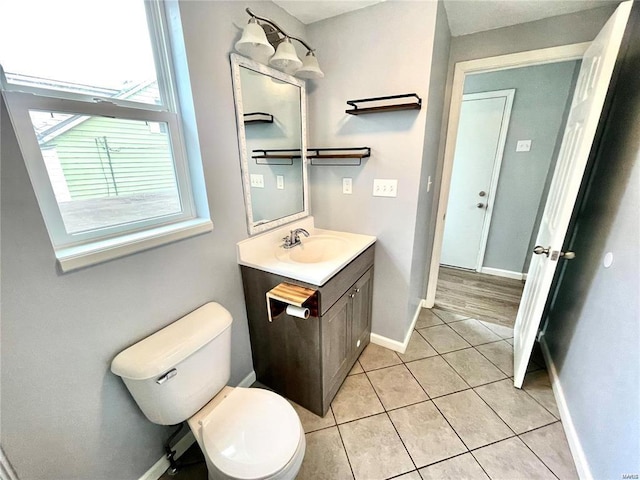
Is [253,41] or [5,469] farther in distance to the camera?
[253,41]

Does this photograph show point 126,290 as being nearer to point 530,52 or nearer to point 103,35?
point 103,35

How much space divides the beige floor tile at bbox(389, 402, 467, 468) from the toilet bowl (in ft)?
2.29

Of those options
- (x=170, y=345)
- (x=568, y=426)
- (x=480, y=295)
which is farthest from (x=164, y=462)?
(x=480, y=295)

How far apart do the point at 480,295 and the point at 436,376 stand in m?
1.35

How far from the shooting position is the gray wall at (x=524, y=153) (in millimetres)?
2449

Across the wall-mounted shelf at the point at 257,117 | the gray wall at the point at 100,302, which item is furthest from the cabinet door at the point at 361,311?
the wall-mounted shelf at the point at 257,117

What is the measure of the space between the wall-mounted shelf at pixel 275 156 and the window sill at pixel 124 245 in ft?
1.68

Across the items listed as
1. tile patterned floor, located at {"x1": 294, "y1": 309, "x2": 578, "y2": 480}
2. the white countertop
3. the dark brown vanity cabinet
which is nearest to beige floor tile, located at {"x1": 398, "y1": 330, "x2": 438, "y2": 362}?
tile patterned floor, located at {"x1": 294, "y1": 309, "x2": 578, "y2": 480}

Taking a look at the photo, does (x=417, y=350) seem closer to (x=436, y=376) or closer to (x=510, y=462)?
(x=436, y=376)

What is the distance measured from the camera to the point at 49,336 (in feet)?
2.75

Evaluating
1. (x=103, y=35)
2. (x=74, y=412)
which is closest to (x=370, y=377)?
(x=74, y=412)

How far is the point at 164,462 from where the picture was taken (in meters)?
1.25

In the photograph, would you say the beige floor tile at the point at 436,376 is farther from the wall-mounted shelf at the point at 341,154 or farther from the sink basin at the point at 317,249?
the wall-mounted shelf at the point at 341,154

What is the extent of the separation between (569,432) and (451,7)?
8.03 ft
